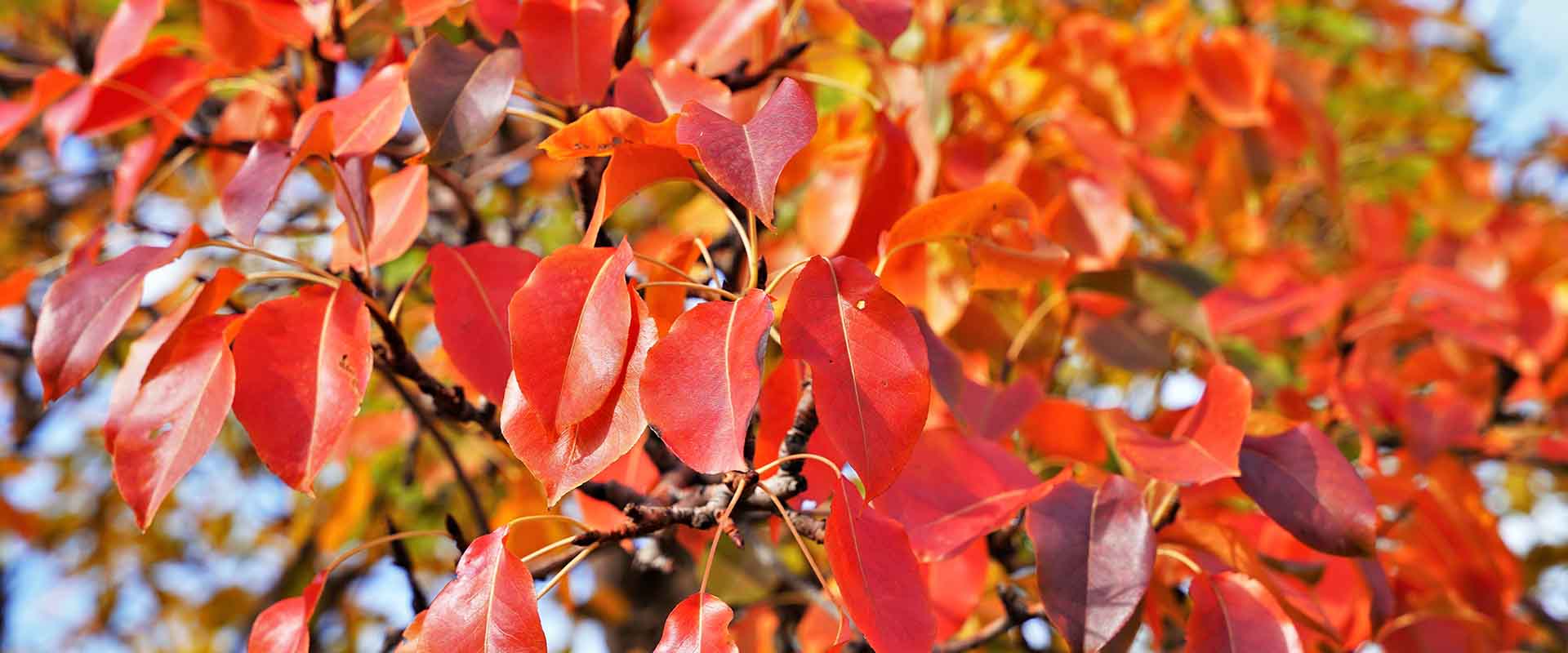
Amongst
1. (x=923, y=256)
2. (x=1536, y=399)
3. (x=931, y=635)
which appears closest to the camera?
(x=931, y=635)

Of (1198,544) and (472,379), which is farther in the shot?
(1198,544)

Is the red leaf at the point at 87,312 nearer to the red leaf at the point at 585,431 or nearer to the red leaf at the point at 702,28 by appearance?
the red leaf at the point at 585,431

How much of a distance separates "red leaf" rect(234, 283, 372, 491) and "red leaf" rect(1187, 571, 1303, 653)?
0.69 meters

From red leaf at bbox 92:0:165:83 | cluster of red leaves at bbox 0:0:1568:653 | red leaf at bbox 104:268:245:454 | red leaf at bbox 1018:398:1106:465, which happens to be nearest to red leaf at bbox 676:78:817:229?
cluster of red leaves at bbox 0:0:1568:653

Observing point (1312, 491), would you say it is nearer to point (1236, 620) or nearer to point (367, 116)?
point (1236, 620)

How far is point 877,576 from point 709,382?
188mm

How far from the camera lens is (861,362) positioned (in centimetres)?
74

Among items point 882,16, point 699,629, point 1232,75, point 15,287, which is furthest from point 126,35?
point 1232,75

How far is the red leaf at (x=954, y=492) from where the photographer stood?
2.89 feet

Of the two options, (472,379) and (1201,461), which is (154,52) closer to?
(472,379)

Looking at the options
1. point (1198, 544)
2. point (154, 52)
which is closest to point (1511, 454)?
point (1198, 544)

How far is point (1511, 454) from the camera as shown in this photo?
1.82m

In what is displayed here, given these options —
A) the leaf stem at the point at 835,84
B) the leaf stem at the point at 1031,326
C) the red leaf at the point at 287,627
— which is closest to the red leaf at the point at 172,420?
the red leaf at the point at 287,627

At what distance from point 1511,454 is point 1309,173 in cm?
118
